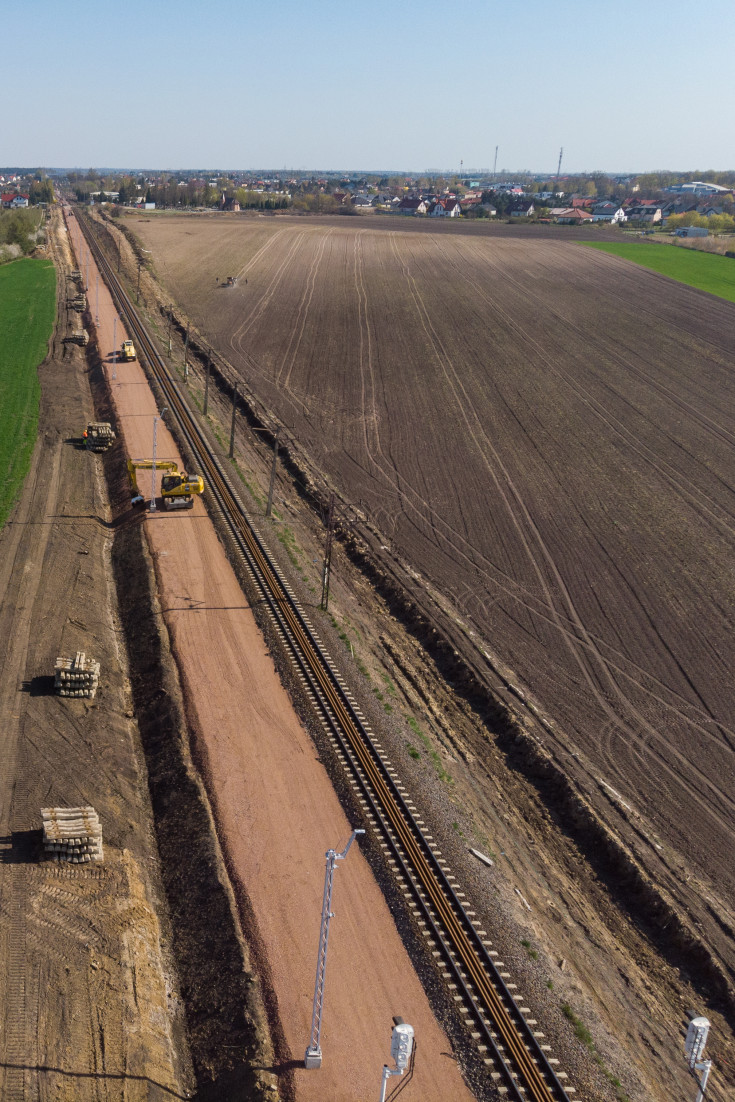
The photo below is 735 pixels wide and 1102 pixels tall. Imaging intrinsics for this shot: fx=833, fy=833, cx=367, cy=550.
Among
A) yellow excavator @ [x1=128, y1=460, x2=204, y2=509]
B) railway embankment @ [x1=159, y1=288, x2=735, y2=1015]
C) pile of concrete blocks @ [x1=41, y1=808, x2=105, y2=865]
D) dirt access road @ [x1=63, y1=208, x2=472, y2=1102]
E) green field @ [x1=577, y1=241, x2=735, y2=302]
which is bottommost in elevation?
railway embankment @ [x1=159, y1=288, x2=735, y2=1015]

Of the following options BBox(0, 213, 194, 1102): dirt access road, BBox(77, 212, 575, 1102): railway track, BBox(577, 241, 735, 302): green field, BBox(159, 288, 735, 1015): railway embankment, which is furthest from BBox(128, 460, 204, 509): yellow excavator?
BBox(577, 241, 735, 302): green field

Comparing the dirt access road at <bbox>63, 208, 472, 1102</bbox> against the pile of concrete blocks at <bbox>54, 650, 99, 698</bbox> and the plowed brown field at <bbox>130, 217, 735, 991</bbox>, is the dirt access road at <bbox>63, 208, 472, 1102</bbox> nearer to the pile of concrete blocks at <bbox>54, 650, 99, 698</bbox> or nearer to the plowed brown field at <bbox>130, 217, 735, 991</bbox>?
the pile of concrete blocks at <bbox>54, 650, 99, 698</bbox>

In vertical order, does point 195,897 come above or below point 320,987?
below

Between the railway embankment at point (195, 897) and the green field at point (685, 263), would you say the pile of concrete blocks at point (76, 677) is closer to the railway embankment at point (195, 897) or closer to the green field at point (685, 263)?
the railway embankment at point (195, 897)

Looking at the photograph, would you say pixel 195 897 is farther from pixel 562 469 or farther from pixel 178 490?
pixel 562 469

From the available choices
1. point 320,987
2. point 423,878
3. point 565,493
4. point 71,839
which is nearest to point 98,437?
point 565,493

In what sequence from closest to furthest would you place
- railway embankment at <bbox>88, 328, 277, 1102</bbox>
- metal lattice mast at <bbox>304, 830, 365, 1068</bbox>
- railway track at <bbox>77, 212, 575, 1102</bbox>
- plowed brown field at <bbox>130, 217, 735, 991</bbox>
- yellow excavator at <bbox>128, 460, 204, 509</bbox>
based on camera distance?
metal lattice mast at <bbox>304, 830, 365, 1068</bbox> → railway embankment at <bbox>88, 328, 277, 1102</bbox> → railway track at <bbox>77, 212, 575, 1102</bbox> → plowed brown field at <bbox>130, 217, 735, 991</bbox> → yellow excavator at <bbox>128, 460, 204, 509</bbox>

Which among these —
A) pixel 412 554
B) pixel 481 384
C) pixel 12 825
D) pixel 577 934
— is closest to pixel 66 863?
pixel 12 825
